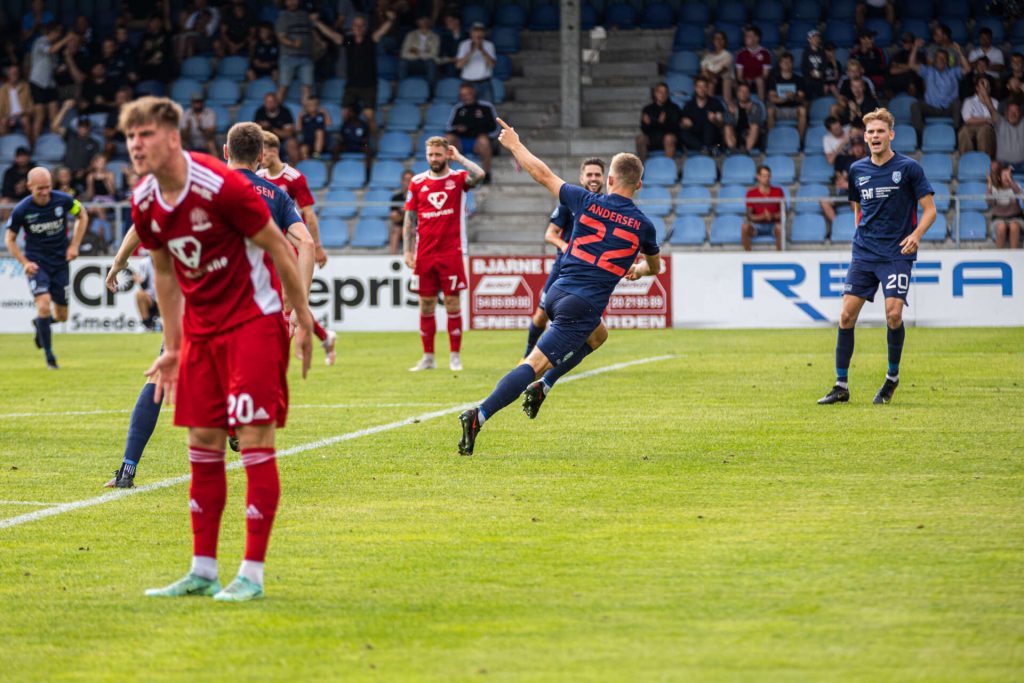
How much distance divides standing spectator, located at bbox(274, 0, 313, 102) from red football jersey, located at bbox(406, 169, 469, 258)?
13090 millimetres

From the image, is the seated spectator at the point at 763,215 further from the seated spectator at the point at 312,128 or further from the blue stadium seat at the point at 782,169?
the seated spectator at the point at 312,128

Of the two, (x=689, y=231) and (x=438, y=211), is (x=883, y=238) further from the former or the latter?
(x=689, y=231)

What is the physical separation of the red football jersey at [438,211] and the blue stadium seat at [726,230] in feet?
27.6

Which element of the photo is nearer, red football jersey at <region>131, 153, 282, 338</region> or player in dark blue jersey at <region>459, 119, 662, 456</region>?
red football jersey at <region>131, 153, 282, 338</region>

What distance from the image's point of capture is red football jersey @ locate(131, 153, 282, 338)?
5469 mm

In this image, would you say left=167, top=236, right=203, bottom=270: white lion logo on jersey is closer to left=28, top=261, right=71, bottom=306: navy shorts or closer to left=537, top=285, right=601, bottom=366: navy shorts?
left=537, top=285, right=601, bottom=366: navy shorts

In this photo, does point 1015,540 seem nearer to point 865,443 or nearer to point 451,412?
point 865,443

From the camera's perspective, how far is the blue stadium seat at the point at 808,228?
23.6m

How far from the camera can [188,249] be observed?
5.58 metres

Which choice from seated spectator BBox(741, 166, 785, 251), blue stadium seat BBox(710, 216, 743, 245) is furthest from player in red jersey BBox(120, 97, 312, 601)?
blue stadium seat BBox(710, 216, 743, 245)


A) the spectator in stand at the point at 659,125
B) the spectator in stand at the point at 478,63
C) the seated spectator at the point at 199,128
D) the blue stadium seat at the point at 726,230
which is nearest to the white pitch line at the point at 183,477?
the blue stadium seat at the point at 726,230

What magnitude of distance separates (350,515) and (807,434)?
404 centimetres

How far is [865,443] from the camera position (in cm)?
966

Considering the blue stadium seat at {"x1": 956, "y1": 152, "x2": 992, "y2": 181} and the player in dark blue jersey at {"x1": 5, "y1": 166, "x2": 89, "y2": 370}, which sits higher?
the blue stadium seat at {"x1": 956, "y1": 152, "x2": 992, "y2": 181}
